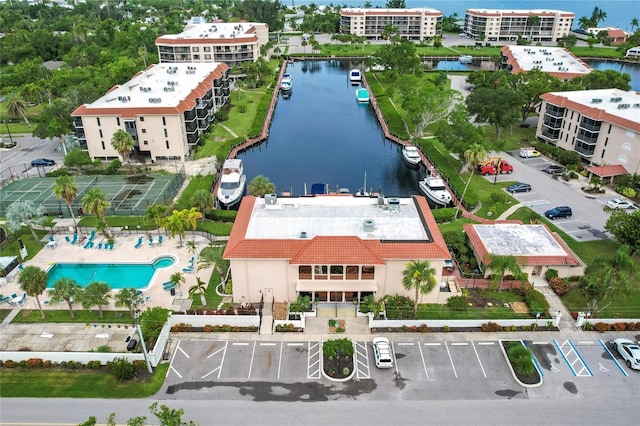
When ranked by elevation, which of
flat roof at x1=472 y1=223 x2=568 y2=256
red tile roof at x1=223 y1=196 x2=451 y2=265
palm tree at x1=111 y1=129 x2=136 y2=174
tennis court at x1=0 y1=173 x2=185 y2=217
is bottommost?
tennis court at x1=0 y1=173 x2=185 y2=217

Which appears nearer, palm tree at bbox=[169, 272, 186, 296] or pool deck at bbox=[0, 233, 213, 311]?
palm tree at bbox=[169, 272, 186, 296]

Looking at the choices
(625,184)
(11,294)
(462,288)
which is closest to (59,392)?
(11,294)

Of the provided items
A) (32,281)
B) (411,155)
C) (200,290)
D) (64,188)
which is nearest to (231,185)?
(64,188)

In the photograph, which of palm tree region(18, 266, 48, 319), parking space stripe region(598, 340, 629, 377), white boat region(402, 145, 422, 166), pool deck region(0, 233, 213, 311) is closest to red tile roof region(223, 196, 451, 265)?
pool deck region(0, 233, 213, 311)

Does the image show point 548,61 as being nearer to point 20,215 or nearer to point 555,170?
point 555,170

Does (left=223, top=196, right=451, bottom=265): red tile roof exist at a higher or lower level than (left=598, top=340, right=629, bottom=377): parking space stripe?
higher

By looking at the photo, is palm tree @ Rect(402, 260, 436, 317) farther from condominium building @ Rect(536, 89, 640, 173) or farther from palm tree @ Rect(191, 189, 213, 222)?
condominium building @ Rect(536, 89, 640, 173)
